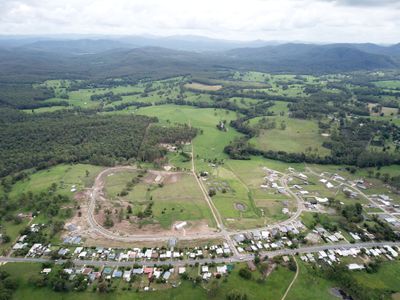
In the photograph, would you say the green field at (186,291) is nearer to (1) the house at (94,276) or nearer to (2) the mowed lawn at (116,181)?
(1) the house at (94,276)

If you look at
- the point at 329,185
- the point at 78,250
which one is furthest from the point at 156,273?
the point at 329,185

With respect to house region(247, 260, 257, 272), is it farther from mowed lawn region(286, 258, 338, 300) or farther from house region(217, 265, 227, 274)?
mowed lawn region(286, 258, 338, 300)

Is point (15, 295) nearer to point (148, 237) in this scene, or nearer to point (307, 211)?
point (148, 237)

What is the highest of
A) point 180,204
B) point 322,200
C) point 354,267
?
point 354,267

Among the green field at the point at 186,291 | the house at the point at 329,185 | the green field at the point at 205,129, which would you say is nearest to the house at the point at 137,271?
the green field at the point at 186,291

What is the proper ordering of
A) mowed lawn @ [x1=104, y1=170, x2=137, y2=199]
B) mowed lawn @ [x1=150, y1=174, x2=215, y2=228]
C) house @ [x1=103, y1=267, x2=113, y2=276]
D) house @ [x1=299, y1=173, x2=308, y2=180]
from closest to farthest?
house @ [x1=103, y1=267, x2=113, y2=276]
mowed lawn @ [x1=150, y1=174, x2=215, y2=228]
mowed lawn @ [x1=104, y1=170, x2=137, y2=199]
house @ [x1=299, y1=173, x2=308, y2=180]

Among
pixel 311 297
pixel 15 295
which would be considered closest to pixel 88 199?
pixel 15 295

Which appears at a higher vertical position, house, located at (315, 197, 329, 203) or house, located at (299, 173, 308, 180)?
house, located at (315, 197, 329, 203)

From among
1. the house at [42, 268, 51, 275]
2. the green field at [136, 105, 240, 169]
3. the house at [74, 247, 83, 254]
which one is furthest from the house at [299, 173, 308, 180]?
the house at [42, 268, 51, 275]

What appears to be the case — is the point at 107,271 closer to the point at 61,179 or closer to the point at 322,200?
the point at 61,179
